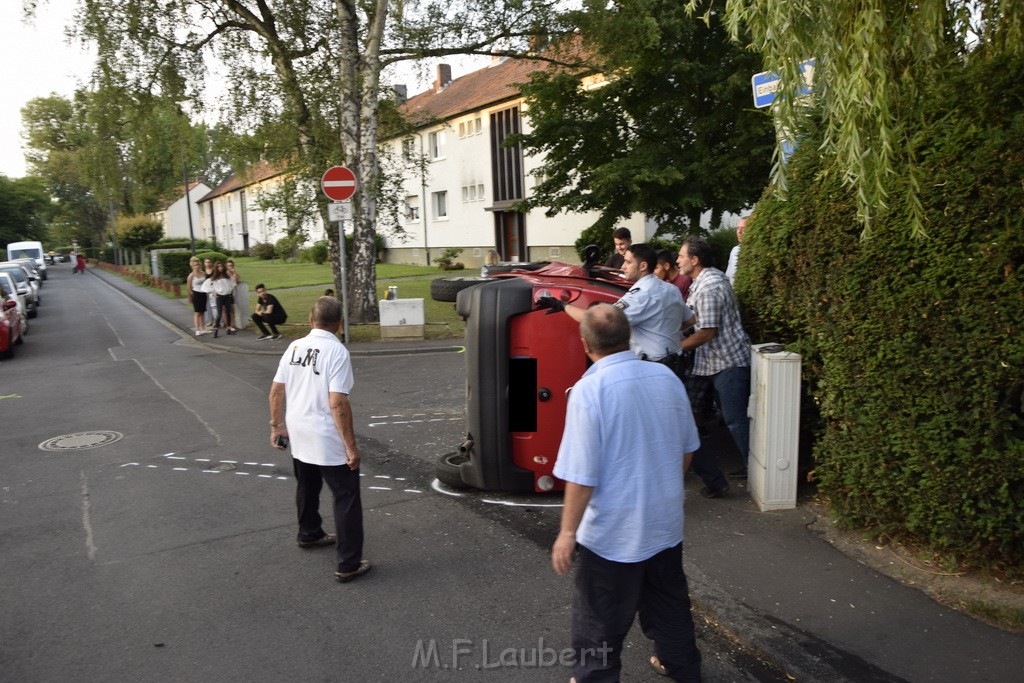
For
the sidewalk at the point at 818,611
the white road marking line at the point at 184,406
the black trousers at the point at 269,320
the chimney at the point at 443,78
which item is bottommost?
the white road marking line at the point at 184,406

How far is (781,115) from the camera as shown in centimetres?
469

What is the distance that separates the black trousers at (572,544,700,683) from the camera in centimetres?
313

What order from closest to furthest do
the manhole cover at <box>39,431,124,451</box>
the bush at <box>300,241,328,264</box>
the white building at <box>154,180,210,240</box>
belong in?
the manhole cover at <box>39,431,124,451</box> < the bush at <box>300,241,328,264</box> < the white building at <box>154,180,210,240</box>

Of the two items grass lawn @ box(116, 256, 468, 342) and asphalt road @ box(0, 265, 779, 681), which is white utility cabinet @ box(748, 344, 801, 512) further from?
grass lawn @ box(116, 256, 468, 342)

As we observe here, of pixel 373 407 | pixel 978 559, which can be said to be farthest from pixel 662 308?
pixel 373 407

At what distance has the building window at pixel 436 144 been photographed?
42.0 metres

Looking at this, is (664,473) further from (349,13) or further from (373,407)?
(349,13)

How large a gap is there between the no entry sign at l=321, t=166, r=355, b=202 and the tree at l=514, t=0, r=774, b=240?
6.17 meters

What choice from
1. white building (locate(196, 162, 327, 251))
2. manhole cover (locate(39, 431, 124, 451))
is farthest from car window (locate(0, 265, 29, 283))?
white building (locate(196, 162, 327, 251))

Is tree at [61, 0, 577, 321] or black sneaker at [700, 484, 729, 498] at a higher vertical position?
tree at [61, 0, 577, 321]

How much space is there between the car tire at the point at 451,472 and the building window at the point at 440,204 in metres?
36.5

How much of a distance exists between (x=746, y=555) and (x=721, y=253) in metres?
15.3

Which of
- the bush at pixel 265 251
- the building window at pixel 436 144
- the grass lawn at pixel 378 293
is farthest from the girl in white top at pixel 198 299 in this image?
the bush at pixel 265 251

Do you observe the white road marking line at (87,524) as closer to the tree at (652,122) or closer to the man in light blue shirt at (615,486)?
the man in light blue shirt at (615,486)
